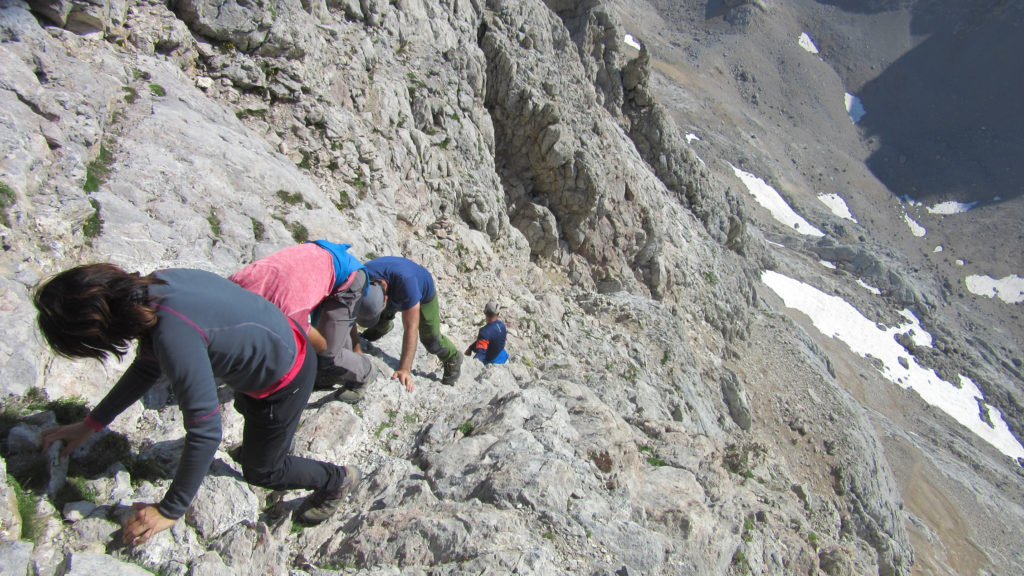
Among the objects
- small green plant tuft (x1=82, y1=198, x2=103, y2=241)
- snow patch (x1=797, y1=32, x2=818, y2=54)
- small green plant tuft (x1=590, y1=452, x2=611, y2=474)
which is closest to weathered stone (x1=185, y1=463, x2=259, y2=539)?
small green plant tuft (x1=82, y1=198, x2=103, y2=241)

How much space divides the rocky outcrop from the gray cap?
3.38ft

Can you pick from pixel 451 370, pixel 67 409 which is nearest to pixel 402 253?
pixel 451 370

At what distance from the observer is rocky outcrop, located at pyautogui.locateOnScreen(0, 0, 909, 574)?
4.10 meters

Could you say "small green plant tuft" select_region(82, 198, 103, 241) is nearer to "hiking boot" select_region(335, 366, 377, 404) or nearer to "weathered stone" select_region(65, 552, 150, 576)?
"hiking boot" select_region(335, 366, 377, 404)

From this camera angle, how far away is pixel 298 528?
4312mm

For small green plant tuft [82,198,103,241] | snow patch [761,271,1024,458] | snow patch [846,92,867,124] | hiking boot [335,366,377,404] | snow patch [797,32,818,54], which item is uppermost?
snow patch [797,32,818,54]

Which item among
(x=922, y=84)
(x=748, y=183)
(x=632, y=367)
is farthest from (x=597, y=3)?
(x=922, y=84)

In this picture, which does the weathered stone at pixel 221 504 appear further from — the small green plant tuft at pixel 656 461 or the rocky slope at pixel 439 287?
the small green plant tuft at pixel 656 461

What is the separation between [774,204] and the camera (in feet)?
230

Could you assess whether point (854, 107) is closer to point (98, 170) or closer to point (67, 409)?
point (98, 170)

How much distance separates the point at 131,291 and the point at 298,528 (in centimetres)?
258

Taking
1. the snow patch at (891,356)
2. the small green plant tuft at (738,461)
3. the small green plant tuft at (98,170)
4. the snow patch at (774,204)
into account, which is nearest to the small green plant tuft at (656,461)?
the small green plant tuft at (738,461)

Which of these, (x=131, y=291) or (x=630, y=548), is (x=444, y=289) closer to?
(x=630, y=548)

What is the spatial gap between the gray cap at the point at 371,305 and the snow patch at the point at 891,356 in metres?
45.0
